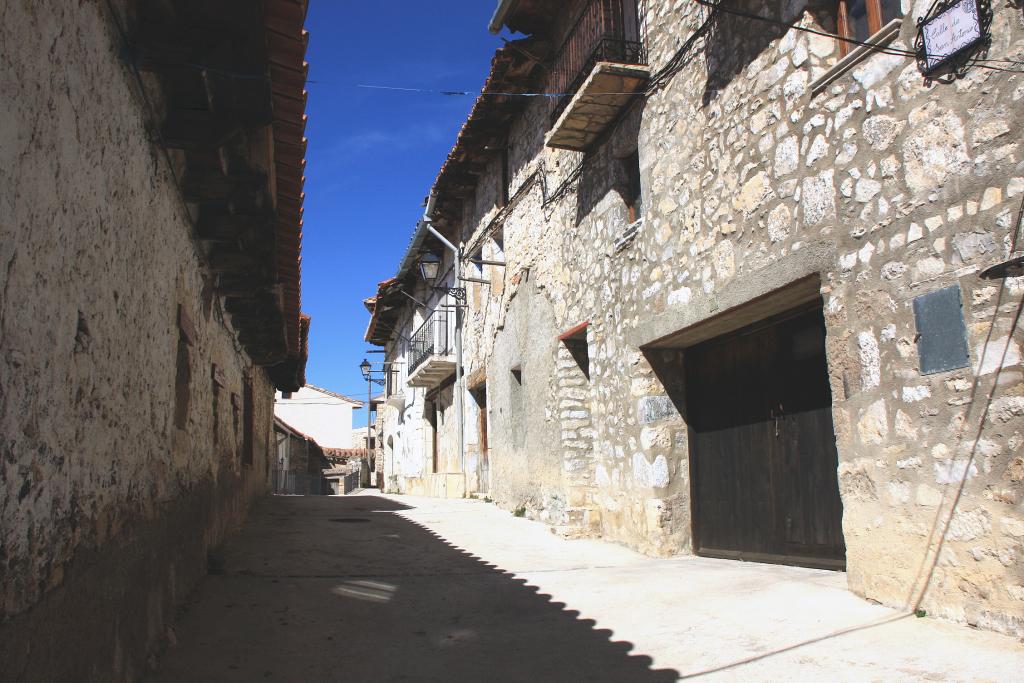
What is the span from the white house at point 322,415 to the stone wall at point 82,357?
1574 inches

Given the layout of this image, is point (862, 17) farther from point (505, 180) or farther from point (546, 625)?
point (505, 180)

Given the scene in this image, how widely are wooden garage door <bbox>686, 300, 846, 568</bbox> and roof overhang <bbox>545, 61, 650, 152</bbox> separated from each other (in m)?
2.47

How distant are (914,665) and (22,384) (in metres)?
3.56

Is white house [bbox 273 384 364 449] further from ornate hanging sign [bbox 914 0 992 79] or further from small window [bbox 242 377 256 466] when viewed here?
ornate hanging sign [bbox 914 0 992 79]

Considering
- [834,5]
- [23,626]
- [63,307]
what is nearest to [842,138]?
[834,5]

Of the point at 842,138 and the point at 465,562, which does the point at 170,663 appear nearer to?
the point at 465,562

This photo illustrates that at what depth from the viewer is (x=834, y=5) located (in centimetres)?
498

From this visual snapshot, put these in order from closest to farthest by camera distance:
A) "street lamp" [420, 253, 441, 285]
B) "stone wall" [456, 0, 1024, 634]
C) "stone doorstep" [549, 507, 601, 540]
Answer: "stone wall" [456, 0, 1024, 634] < "stone doorstep" [549, 507, 601, 540] < "street lamp" [420, 253, 441, 285]

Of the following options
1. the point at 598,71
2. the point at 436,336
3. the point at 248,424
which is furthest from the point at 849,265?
the point at 436,336

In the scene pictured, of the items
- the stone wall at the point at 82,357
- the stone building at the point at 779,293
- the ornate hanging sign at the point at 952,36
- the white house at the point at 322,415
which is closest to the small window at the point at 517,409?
the stone building at the point at 779,293

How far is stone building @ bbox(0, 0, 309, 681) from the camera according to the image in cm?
216

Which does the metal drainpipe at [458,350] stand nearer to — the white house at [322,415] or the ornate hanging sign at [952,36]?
the ornate hanging sign at [952,36]

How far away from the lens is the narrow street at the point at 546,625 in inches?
144

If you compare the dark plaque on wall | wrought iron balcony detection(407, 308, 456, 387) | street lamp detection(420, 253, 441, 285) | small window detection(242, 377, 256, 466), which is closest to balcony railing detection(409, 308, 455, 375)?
wrought iron balcony detection(407, 308, 456, 387)
